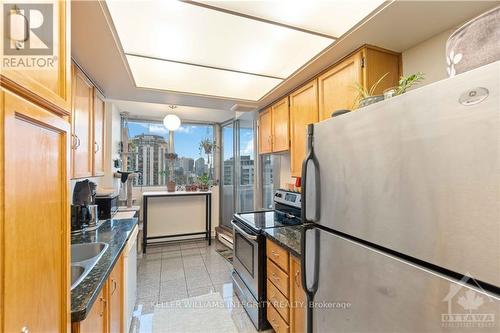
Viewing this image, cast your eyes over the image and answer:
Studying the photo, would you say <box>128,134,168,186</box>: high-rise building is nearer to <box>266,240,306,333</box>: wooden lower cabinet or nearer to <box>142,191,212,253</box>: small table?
<box>142,191,212,253</box>: small table

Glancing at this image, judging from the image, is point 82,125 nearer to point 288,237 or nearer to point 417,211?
point 288,237

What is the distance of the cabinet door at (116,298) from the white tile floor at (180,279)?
59cm

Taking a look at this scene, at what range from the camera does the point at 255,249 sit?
6.58ft

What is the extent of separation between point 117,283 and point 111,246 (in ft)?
0.84

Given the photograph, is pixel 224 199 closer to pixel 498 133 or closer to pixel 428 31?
pixel 428 31

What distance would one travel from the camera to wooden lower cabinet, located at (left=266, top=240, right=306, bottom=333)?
1.54 metres

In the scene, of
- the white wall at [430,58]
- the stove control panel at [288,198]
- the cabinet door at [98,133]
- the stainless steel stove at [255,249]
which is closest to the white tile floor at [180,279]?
the stainless steel stove at [255,249]

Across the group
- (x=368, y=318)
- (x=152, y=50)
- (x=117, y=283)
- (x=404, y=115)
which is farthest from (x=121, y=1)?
(x=368, y=318)

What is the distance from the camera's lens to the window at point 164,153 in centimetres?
443

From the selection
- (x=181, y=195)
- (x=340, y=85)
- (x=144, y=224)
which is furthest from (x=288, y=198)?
(x=144, y=224)

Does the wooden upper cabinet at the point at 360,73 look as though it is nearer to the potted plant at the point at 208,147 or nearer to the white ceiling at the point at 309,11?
the white ceiling at the point at 309,11

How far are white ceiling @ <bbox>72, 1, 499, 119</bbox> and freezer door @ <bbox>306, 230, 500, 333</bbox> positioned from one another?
4.06 ft

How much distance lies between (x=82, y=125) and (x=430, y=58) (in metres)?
2.55

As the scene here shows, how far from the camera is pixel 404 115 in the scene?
710 millimetres
